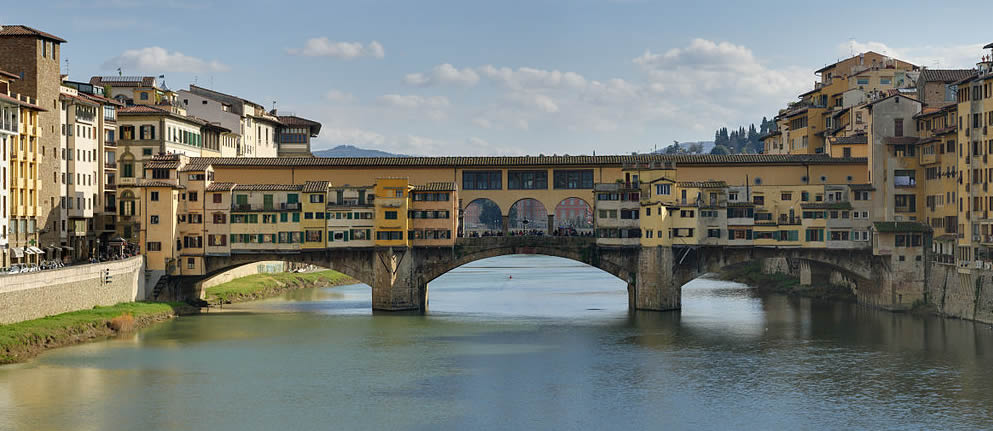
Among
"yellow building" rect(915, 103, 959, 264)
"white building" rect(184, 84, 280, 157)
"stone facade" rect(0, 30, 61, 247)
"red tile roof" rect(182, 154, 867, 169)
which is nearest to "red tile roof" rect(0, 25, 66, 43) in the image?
"stone facade" rect(0, 30, 61, 247)

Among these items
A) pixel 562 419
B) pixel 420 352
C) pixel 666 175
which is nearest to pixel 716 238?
pixel 666 175

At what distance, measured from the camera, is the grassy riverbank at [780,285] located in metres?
88.6

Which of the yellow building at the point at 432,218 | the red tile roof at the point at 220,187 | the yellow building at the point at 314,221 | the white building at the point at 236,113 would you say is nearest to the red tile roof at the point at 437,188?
→ the yellow building at the point at 432,218

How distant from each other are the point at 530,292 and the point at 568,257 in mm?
20717

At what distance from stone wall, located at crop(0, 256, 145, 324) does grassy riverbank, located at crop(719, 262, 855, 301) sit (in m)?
48.3

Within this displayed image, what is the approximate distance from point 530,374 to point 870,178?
3416cm

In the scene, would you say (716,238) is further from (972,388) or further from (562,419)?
(562,419)

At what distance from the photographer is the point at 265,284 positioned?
9700cm

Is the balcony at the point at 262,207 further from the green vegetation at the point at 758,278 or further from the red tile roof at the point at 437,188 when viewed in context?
the green vegetation at the point at 758,278

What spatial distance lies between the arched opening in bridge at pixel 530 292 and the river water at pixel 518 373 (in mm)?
1076

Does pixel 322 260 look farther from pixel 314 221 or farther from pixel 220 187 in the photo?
pixel 220 187

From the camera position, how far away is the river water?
46.7m

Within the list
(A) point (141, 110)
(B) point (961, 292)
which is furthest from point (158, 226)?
(B) point (961, 292)

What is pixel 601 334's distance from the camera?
69.2 meters
